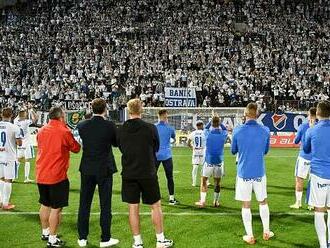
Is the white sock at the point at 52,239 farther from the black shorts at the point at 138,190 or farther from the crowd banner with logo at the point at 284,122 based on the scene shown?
the crowd banner with logo at the point at 284,122

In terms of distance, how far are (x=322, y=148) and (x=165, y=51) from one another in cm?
3511

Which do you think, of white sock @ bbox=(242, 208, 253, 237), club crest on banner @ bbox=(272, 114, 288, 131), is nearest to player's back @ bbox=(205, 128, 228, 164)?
white sock @ bbox=(242, 208, 253, 237)

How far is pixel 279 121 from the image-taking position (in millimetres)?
29391

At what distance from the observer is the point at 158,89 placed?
122ft

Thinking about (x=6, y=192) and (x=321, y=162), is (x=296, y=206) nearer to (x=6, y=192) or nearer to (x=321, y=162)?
(x=321, y=162)

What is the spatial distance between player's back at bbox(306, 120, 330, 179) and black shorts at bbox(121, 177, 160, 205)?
2426 millimetres

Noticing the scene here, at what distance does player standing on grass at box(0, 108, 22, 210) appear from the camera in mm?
11750

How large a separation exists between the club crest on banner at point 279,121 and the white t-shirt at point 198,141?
15049 mm

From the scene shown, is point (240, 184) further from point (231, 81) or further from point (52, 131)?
point (231, 81)

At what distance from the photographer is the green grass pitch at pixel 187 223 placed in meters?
9.50

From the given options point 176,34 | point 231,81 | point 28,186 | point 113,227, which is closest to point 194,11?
point 176,34

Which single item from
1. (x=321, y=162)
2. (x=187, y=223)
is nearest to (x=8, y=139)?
(x=187, y=223)

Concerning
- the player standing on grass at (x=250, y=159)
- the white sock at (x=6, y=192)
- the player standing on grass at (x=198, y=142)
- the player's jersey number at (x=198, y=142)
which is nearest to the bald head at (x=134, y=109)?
the player standing on grass at (x=250, y=159)

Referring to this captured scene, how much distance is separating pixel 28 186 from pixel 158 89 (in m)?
22.0
